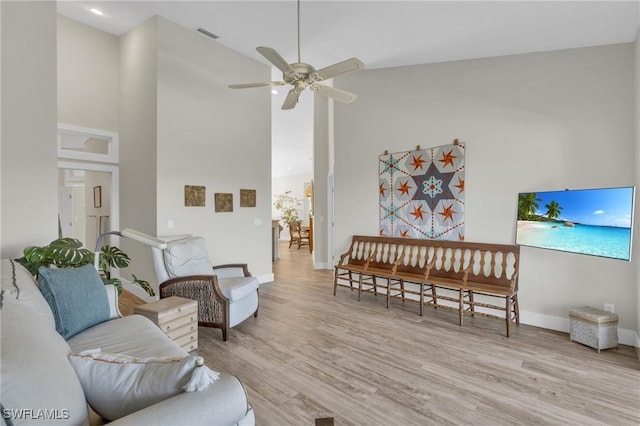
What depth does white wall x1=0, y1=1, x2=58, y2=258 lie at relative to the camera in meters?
2.46

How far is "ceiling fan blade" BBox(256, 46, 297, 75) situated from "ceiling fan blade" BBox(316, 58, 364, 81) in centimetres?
27

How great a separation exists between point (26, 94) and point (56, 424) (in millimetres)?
2823

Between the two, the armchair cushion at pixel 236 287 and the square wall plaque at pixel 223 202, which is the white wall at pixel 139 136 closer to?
the square wall plaque at pixel 223 202

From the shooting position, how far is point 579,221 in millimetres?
3020

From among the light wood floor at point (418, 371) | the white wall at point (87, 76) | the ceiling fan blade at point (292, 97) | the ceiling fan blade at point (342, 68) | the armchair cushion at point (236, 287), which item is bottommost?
the light wood floor at point (418, 371)

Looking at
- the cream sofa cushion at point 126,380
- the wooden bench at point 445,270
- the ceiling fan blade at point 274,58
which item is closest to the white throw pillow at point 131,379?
the cream sofa cushion at point 126,380

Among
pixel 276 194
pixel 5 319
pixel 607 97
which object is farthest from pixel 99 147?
pixel 276 194

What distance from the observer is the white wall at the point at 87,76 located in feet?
14.4

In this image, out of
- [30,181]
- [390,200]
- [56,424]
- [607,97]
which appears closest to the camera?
[56,424]

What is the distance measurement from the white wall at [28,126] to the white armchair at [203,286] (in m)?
1.10

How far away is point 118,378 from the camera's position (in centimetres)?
119

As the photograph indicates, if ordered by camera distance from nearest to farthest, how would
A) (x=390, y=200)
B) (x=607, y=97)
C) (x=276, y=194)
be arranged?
1. (x=607, y=97)
2. (x=390, y=200)
3. (x=276, y=194)

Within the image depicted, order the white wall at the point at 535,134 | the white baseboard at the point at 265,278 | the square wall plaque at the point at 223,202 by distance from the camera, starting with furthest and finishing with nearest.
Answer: the white baseboard at the point at 265,278, the square wall plaque at the point at 223,202, the white wall at the point at 535,134

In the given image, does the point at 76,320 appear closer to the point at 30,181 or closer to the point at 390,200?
the point at 30,181
